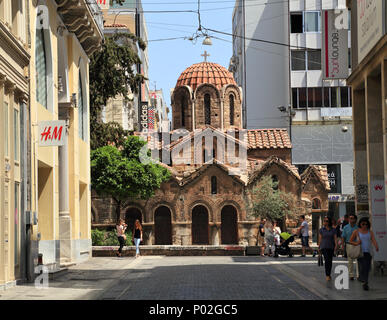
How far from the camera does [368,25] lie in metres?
20.9

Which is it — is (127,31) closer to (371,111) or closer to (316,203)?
(316,203)

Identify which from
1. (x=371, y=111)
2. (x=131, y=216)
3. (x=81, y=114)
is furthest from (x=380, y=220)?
(x=131, y=216)

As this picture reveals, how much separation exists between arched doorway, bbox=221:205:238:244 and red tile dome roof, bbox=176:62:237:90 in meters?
12.8

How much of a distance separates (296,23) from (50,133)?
149ft

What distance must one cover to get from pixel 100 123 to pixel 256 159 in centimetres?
2261

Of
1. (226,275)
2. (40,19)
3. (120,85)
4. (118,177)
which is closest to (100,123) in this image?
(120,85)

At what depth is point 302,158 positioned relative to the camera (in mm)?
63719

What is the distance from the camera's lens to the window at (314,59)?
63938 millimetres

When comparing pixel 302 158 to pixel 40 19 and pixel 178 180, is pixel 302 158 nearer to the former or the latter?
pixel 178 180

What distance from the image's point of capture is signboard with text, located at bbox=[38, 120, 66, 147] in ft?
72.5

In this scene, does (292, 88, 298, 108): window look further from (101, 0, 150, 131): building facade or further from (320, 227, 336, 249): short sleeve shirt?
(320, 227, 336, 249): short sleeve shirt

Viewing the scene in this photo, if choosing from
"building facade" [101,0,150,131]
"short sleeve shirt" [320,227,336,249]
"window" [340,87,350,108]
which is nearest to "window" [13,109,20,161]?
"short sleeve shirt" [320,227,336,249]

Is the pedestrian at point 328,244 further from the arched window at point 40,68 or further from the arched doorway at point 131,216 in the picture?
the arched doorway at point 131,216
